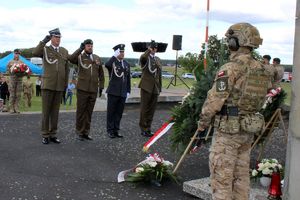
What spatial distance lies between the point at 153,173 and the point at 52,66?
3.37 metres

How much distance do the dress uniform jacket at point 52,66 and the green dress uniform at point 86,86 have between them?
1.44 ft

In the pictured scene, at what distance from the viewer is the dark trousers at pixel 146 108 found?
9.53 meters

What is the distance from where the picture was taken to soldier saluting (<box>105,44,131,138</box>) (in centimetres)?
908

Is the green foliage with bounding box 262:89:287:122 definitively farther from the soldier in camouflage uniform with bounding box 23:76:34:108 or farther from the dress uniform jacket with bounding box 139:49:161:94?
the soldier in camouflage uniform with bounding box 23:76:34:108

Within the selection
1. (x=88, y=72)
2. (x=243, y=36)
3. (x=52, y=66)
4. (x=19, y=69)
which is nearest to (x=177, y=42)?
(x=19, y=69)

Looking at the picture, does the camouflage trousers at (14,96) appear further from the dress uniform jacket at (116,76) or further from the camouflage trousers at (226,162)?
the camouflage trousers at (226,162)

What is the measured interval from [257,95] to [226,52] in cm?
194

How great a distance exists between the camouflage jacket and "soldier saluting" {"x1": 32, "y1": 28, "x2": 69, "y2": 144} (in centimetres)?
454

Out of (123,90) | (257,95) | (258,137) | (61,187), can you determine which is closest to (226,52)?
(258,137)

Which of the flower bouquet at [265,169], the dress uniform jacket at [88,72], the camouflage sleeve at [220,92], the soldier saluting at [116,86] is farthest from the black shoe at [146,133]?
the camouflage sleeve at [220,92]

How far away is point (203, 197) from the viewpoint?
17.4ft

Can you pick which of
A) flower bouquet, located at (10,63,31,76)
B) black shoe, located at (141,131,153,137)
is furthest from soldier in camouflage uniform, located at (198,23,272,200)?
flower bouquet, located at (10,63,31,76)

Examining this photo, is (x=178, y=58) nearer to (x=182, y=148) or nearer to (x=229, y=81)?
(x=182, y=148)

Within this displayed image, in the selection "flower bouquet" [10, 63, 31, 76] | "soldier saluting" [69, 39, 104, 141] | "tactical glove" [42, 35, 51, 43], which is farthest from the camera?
"flower bouquet" [10, 63, 31, 76]
